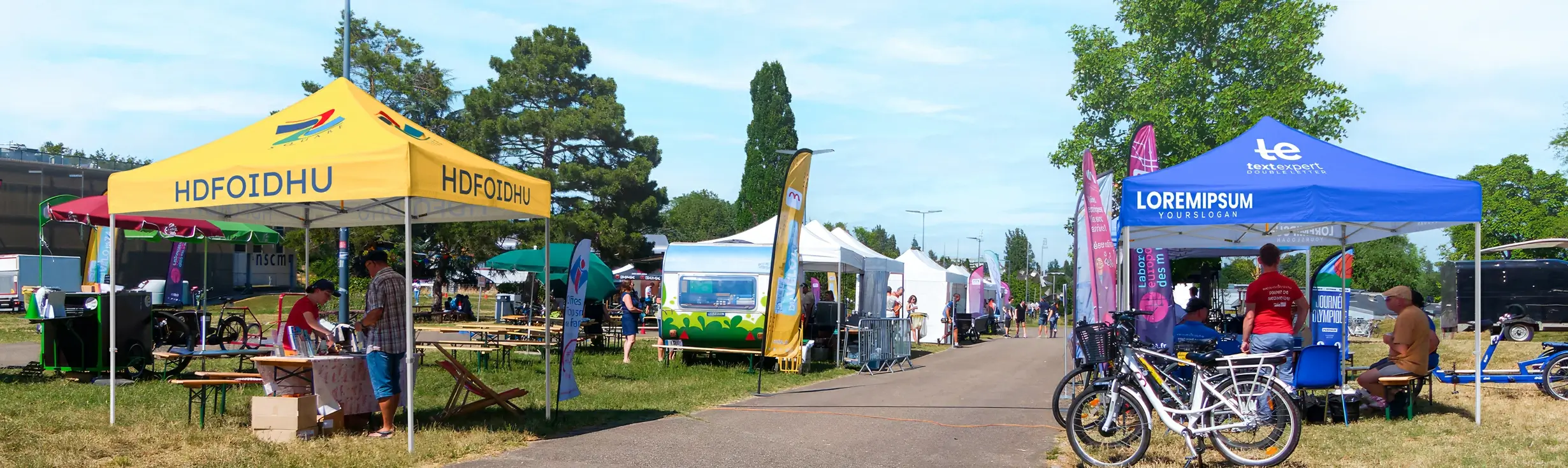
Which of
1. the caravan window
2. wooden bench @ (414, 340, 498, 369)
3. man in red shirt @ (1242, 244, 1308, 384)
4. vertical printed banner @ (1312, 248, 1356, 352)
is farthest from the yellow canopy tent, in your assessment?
vertical printed banner @ (1312, 248, 1356, 352)

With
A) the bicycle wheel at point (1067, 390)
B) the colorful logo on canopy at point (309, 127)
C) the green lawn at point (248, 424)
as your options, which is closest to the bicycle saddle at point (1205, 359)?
the bicycle wheel at point (1067, 390)

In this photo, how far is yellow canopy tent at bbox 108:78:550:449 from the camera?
7.37 meters

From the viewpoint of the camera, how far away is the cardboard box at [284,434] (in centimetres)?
770

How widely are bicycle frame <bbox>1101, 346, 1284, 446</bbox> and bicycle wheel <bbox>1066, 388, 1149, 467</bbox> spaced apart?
0.04 meters

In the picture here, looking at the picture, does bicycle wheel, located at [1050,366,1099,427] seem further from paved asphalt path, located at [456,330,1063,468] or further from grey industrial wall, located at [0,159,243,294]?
grey industrial wall, located at [0,159,243,294]

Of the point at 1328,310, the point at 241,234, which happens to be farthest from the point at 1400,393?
the point at 241,234

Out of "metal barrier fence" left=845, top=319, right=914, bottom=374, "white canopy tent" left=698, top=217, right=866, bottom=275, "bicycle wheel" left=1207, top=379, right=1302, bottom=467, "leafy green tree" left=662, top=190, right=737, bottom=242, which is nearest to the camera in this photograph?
"bicycle wheel" left=1207, top=379, right=1302, bottom=467

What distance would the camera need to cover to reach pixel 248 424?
28.2 ft

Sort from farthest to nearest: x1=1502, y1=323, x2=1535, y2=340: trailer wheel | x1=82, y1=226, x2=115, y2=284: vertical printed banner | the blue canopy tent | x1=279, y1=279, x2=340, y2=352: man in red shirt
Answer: x1=1502, y1=323, x2=1535, y2=340: trailer wheel, x1=82, y1=226, x2=115, y2=284: vertical printed banner, x1=279, y1=279, x2=340, y2=352: man in red shirt, the blue canopy tent

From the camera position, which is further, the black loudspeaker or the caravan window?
the caravan window

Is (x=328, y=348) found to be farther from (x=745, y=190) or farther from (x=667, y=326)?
(x=745, y=190)

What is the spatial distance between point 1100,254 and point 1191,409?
354 cm

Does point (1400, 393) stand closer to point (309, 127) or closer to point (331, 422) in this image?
point (331, 422)

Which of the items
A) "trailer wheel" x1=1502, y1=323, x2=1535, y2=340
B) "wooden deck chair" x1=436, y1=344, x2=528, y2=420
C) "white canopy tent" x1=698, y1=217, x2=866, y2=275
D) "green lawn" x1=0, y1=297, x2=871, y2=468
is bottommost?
"trailer wheel" x1=1502, y1=323, x2=1535, y2=340
